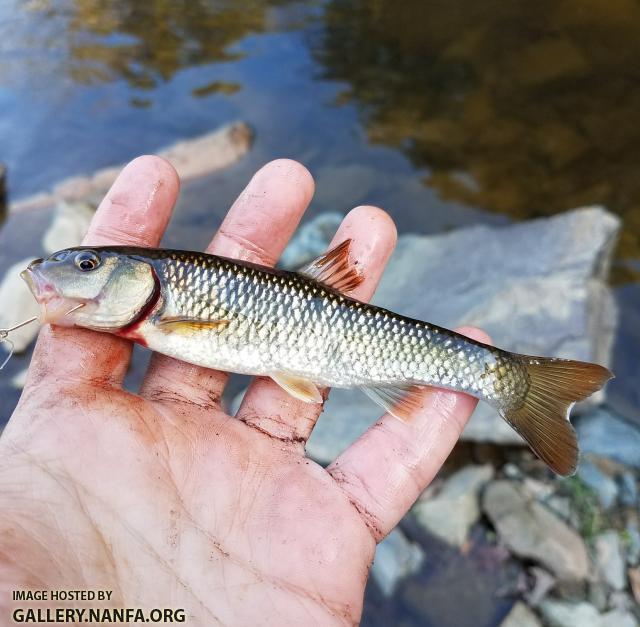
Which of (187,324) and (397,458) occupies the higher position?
(187,324)

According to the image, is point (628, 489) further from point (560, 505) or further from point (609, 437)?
point (560, 505)

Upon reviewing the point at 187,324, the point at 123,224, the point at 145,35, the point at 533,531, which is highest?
the point at 123,224

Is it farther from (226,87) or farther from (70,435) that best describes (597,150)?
(70,435)

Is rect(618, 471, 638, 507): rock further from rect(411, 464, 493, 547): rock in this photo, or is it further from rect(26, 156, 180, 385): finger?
rect(26, 156, 180, 385): finger

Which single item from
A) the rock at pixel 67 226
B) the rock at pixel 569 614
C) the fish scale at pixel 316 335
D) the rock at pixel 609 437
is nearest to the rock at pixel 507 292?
the rock at pixel 609 437

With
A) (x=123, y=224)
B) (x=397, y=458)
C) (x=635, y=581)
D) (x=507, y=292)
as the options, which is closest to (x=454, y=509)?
(x=635, y=581)

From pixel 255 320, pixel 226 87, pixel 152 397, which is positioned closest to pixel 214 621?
pixel 152 397

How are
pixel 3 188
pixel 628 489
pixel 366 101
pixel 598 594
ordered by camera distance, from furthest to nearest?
pixel 366 101 → pixel 3 188 → pixel 628 489 → pixel 598 594

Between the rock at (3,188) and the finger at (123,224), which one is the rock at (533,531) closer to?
the finger at (123,224)
